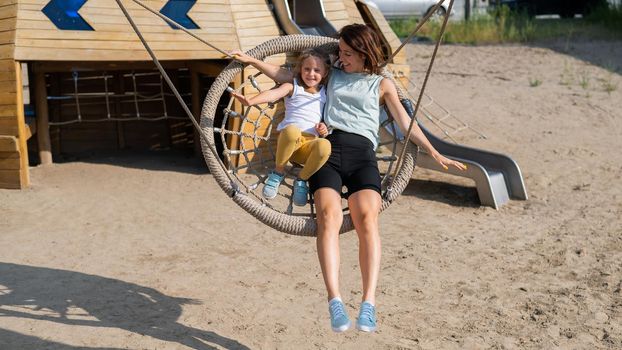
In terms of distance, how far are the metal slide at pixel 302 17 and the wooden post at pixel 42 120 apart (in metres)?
2.35

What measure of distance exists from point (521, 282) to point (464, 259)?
0.58 meters

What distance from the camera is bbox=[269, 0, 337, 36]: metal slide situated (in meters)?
9.00

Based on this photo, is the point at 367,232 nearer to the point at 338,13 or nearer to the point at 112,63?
the point at 112,63

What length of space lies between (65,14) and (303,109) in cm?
408

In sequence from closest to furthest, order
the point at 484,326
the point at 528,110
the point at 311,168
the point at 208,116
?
the point at 311,168, the point at 208,116, the point at 484,326, the point at 528,110

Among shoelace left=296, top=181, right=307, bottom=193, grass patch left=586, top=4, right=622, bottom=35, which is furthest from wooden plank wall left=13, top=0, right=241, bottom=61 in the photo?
grass patch left=586, top=4, right=622, bottom=35

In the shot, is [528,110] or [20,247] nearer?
[20,247]

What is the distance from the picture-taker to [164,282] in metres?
6.00

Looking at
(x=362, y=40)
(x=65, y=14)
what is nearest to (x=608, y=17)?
(x=65, y=14)

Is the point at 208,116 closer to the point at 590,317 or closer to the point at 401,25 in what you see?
the point at 590,317

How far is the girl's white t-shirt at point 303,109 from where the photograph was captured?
4855 mm

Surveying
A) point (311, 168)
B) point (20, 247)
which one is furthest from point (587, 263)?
point (20, 247)

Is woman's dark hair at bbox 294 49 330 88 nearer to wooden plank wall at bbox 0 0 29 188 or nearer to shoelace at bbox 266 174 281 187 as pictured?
shoelace at bbox 266 174 281 187

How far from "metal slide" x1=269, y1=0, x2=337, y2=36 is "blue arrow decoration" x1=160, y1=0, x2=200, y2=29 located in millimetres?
909
